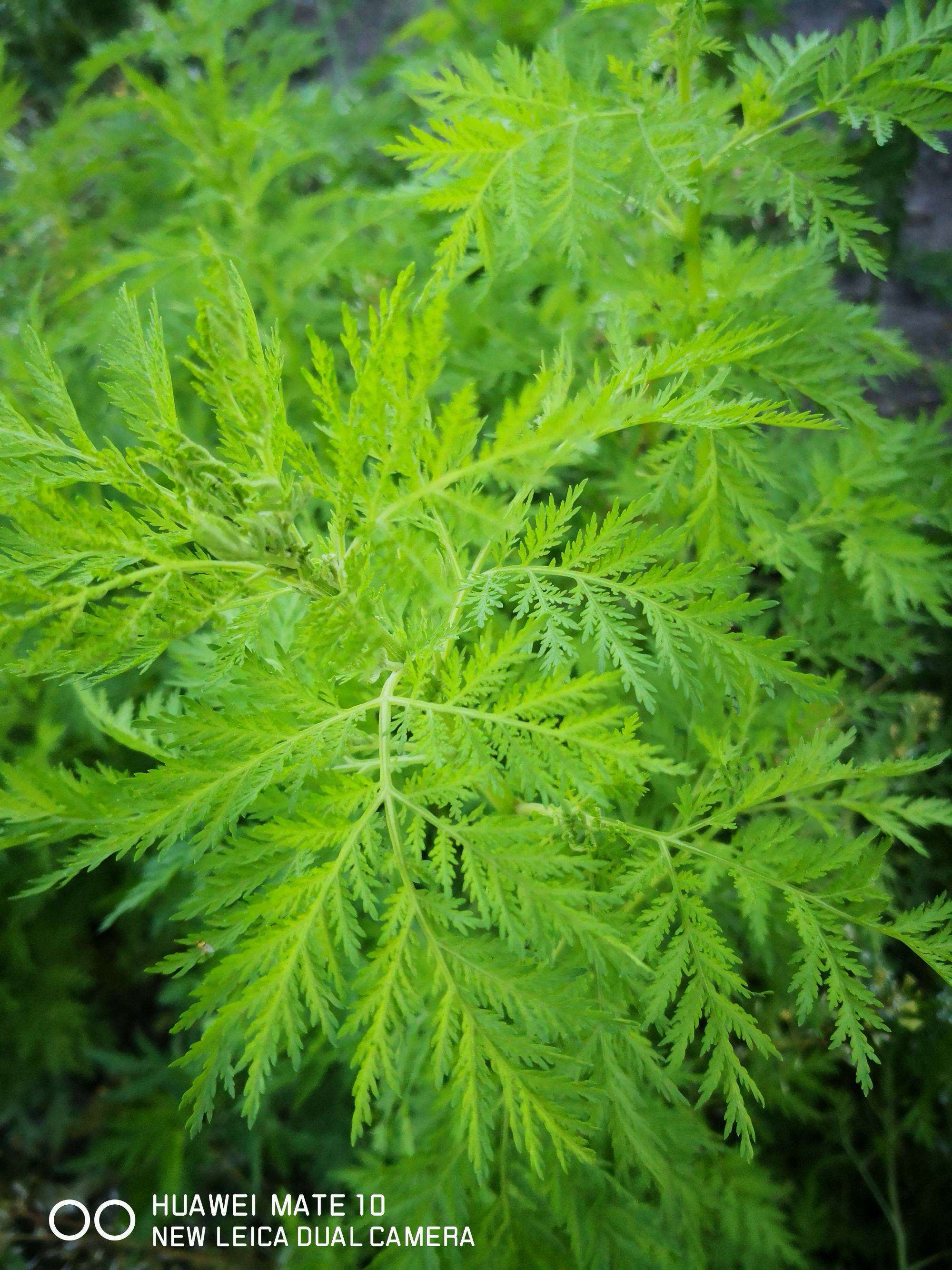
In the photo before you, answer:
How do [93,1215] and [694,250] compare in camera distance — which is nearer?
[694,250]

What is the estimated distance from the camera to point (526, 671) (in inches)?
55.9

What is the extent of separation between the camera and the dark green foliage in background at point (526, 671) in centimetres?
84

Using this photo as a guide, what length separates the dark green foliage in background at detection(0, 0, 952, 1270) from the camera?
0.84 meters

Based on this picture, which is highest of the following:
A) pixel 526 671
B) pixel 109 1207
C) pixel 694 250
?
pixel 694 250

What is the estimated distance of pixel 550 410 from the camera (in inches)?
31.0

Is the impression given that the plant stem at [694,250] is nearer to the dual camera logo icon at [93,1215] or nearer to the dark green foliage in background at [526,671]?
the dark green foliage in background at [526,671]

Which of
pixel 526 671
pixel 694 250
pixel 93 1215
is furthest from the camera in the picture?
pixel 93 1215

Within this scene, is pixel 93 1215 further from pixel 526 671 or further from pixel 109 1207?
pixel 526 671

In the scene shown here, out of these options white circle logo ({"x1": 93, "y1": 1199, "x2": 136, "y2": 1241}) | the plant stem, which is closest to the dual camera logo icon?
white circle logo ({"x1": 93, "y1": 1199, "x2": 136, "y2": 1241})

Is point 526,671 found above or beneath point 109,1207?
above

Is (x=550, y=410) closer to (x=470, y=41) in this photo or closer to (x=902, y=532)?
(x=902, y=532)

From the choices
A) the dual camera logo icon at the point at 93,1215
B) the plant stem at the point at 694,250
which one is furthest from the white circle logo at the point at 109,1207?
the plant stem at the point at 694,250

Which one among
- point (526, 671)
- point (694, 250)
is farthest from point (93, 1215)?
→ point (694, 250)

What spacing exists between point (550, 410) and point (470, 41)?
2082mm
